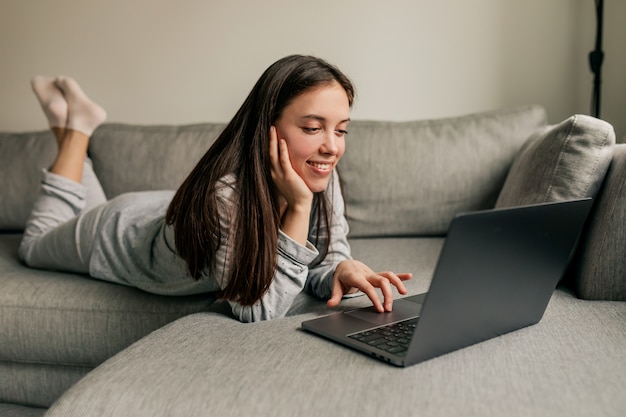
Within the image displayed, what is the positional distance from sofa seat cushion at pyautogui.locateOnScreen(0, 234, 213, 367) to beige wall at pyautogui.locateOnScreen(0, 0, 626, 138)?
1152mm

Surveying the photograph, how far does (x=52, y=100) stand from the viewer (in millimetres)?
1991

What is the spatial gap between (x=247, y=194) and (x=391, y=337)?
398 millimetres

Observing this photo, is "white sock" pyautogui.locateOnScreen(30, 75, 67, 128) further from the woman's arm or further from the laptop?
the laptop

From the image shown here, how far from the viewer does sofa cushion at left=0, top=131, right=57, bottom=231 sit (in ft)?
6.85

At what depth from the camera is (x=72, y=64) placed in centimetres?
252

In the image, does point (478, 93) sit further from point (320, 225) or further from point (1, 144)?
point (1, 144)

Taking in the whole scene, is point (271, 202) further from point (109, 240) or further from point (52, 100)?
point (52, 100)

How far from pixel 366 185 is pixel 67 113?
3.20 ft

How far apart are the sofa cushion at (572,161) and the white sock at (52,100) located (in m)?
1.41

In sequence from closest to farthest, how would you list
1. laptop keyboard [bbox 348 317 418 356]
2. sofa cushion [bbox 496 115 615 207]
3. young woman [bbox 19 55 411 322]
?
laptop keyboard [bbox 348 317 418 356]
young woman [bbox 19 55 411 322]
sofa cushion [bbox 496 115 615 207]

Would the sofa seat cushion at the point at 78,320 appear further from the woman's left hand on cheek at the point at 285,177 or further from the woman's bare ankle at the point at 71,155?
the woman's bare ankle at the point at 71,155

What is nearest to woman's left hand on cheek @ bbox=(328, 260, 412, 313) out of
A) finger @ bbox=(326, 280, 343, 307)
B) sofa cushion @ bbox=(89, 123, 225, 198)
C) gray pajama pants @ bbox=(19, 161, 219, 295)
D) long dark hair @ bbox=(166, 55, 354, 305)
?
finger @ bbox=(326, 280, 343, 307)

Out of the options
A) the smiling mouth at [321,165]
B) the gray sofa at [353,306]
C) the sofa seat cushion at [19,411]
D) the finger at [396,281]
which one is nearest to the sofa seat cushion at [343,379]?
the gray sofa at [353,306]

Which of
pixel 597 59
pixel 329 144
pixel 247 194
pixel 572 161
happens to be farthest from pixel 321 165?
pixel 597 59
